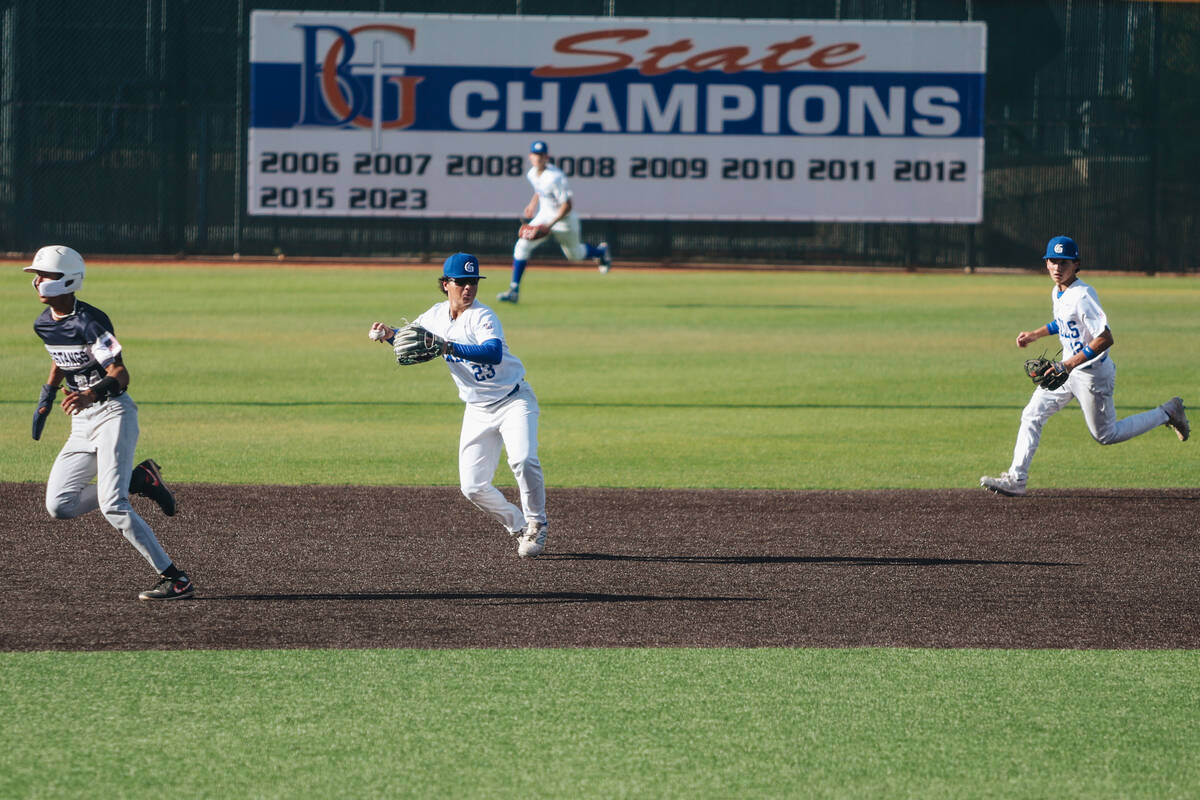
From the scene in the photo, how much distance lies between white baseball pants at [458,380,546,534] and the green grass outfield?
6.83ft

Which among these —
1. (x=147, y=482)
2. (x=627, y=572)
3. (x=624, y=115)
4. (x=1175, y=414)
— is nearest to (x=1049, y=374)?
(x=1175, y=414)

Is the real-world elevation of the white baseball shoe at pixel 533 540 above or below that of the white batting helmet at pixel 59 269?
below

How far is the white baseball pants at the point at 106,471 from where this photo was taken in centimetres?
739

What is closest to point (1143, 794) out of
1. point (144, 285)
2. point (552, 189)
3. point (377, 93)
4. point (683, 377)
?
point (683, 377)

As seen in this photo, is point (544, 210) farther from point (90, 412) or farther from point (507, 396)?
point (90, 412)

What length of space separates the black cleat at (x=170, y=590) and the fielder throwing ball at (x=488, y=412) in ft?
5.58

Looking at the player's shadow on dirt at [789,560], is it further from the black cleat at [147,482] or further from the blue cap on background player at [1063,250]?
the blue cap on background player at [1063,250]

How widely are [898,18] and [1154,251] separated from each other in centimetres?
823

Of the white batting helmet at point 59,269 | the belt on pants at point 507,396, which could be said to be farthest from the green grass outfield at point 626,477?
the belt on pants at point 507,396

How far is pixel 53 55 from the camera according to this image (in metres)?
35.7

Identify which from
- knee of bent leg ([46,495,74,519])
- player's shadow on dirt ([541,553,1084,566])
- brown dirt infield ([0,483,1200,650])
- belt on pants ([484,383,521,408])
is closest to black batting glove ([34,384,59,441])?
knee of bent leg ([46,495,74,519])

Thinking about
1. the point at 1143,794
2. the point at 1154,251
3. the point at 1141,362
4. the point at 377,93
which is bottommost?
the point at 1143,794

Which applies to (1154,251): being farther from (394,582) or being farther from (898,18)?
(394,582)

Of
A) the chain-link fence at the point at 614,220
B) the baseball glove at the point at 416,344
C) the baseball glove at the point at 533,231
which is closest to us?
the baseball glove at the point at 416,344
